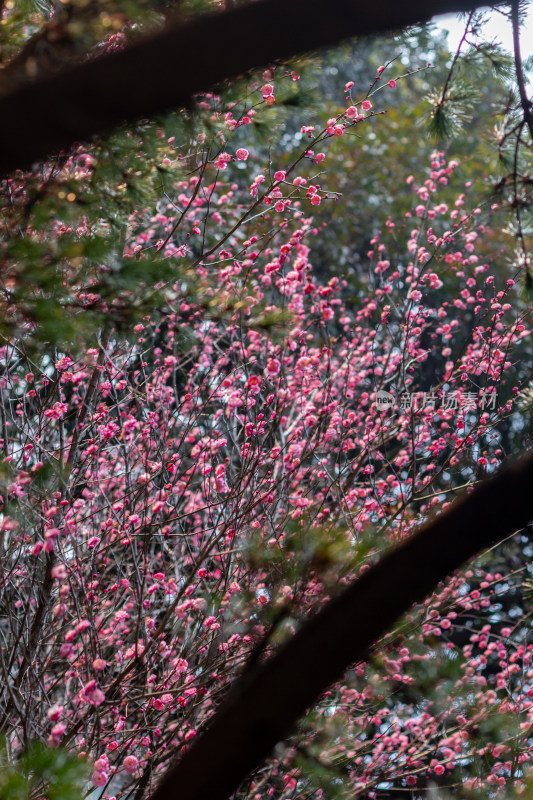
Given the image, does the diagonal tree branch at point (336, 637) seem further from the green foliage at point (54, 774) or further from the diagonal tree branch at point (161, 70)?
the diagonal tree branch at point (161, 70)

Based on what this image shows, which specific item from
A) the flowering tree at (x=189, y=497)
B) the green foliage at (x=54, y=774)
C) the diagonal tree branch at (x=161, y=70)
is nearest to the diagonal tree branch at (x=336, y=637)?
the flowering tree at (x=189, y=497)

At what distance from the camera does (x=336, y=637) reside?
116 centimetres

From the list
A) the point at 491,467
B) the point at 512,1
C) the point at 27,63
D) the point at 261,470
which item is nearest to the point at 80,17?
the point at 27,63

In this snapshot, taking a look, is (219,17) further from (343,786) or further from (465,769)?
(465,769)

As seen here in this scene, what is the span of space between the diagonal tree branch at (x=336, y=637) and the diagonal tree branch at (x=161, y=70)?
0.92 metres

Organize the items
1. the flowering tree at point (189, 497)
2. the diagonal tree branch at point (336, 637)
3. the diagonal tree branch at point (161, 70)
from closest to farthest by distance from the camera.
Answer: the diagonal tree branch at point (336, 637)
the diagonal tree branch at point (161, 70)
the flowering tree at point (189, 497)

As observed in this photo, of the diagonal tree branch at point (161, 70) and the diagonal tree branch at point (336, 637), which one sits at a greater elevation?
the diagonal tree branch at point (161, 70)

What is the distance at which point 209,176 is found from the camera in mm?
6938

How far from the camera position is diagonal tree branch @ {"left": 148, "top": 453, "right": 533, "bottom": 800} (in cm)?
112

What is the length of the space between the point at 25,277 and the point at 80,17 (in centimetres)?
83

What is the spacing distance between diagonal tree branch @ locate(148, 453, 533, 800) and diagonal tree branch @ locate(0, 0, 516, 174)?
92cm

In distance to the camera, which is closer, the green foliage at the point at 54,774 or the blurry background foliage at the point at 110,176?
the green foliage at the point at 54,774

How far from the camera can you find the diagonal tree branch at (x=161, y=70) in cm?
128

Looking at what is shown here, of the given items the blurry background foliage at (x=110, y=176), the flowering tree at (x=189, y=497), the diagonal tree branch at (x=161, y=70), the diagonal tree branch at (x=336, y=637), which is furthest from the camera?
the flowering tree at (x=189, y=497)
